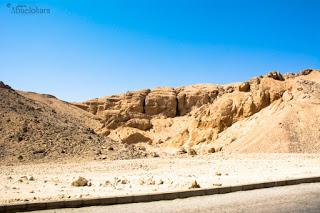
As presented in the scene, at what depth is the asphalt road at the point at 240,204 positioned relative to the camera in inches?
322

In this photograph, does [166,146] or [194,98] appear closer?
[166,146]

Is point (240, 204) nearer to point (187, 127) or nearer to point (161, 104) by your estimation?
point (187, 127)

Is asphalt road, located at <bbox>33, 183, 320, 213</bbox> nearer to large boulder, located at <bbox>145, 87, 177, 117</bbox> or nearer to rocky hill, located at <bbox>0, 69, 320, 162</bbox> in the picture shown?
rocky hill, located at <bbox>0, 69, 320, 162</bbox>

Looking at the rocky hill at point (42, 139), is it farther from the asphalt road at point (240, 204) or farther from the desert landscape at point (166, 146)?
the asphalt road at point (240, 204)

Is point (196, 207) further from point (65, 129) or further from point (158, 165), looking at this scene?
point (65, 129)

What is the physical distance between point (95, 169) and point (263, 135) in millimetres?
18165

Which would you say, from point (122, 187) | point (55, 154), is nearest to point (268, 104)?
point (55, 154)

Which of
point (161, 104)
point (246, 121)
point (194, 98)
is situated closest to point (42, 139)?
point (246, 121)

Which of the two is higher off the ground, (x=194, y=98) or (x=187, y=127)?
(x=194, y=98)

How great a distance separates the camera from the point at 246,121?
137ft

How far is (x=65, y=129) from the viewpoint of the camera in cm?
2848

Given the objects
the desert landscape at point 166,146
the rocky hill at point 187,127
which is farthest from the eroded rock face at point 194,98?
the desert landscape at point 166,146

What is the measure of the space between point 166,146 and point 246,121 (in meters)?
12.5

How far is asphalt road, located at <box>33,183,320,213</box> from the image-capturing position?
26.8 feet
